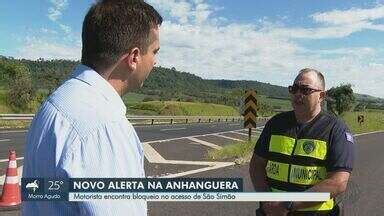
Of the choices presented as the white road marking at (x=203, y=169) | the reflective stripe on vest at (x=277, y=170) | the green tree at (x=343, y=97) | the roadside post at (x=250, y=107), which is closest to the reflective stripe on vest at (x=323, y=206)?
the reflective stripe on vest at (x=277, y=170)

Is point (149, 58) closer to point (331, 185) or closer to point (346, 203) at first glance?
point (331, 185)

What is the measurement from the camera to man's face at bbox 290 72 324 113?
14.0 feet

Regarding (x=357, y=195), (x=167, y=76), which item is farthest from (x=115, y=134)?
(x=167, y=76)

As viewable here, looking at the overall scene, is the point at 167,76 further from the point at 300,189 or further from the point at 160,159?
the point at 300,189

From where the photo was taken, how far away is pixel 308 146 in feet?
13.4

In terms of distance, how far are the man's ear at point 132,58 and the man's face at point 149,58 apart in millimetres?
31

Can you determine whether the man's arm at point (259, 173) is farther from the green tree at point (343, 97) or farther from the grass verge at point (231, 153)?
the green tree at point (343, 97)

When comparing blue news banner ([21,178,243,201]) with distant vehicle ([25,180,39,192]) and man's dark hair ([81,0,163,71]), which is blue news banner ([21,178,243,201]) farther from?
man's dark hair ([81,0,163,71])

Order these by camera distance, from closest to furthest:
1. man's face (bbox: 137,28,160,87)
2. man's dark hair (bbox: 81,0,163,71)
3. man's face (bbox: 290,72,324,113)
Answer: man's dark hair (bbox: 81,0,163,71)
man's face (bbox: 137,28,160,87)
man's face (bbox: 290,72,324,113)

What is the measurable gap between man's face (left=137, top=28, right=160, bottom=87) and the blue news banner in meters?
0.42

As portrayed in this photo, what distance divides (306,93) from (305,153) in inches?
19.7

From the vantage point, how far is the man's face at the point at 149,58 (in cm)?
213

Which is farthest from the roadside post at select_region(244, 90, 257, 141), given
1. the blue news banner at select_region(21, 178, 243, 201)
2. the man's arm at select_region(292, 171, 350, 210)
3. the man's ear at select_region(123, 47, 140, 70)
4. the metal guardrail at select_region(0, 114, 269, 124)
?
the man's ear at select_region(123, 47, 140, 70)

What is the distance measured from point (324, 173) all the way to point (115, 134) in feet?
8.86
